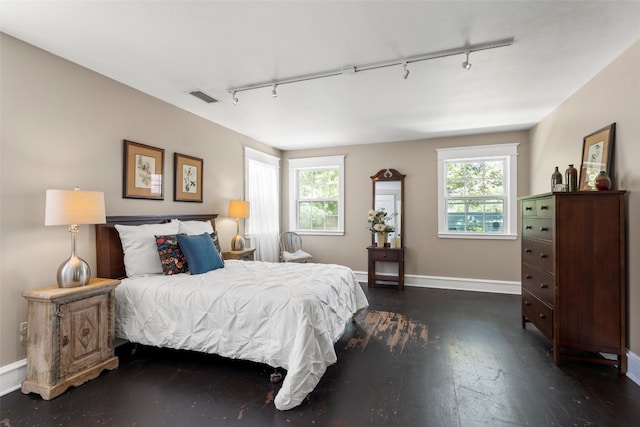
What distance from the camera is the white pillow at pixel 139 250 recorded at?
2.80m

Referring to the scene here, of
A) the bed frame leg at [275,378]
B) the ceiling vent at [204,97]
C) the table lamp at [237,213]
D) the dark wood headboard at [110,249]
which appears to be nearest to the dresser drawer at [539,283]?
the bed frame leg at [275,378]

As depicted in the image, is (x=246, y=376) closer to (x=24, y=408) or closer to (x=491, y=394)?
(x=24, y=408)

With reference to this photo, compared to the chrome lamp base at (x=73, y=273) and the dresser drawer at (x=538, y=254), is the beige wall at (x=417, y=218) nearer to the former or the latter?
the dresser drawer at (x=538, y=254)

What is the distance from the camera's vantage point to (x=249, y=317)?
7.30ft

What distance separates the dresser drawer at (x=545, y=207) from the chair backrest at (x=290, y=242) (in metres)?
3.75

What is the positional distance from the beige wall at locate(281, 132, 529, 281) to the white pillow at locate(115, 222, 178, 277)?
3242 millimetres

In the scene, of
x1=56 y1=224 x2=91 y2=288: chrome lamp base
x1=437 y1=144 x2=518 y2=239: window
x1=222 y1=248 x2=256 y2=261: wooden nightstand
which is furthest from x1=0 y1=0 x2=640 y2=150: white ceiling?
x1=222 y1=248 x2=256 y2=261: wooden nightstand

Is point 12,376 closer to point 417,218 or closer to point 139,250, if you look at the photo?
point 139,250

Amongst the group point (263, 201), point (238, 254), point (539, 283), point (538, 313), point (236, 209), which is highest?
point (263, 201)

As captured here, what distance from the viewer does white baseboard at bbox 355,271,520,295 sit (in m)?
4.72

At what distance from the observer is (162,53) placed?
246cm

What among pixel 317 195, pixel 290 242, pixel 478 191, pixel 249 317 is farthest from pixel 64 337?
pixel 478 191

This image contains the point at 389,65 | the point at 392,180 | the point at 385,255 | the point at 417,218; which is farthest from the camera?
the point at 392,180

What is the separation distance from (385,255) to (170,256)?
3.31 meters
